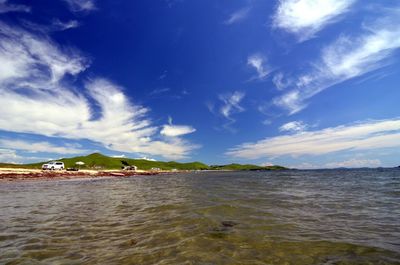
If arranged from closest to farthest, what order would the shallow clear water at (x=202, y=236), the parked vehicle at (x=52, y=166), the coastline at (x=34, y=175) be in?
the shallow clear water at (x=202, y=236), the coastline at (x=34, y=175), the parked vehicle at (x=52, y=166)

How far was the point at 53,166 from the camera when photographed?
11150 centimetres

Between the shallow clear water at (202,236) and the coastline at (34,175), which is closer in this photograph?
the shallow clear water at (202,236)

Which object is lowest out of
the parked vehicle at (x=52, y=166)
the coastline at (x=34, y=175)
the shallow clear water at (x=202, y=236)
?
the shallow clear water at (x=202, y=236)

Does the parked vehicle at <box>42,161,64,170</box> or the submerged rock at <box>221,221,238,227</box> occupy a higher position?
the parked vehicle at <box>42,161,64,170</box>

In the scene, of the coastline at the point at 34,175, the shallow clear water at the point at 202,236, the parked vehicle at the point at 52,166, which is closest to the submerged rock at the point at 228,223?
the shallow clear water at the point at 202,236

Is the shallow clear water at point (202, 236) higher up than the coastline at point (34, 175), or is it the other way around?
the coastline at point (34, 175)

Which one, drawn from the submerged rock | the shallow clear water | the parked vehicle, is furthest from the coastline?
the submerged rock

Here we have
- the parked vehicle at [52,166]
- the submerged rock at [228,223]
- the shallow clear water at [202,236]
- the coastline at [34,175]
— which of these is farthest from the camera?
the parked vehicle at [52,166]

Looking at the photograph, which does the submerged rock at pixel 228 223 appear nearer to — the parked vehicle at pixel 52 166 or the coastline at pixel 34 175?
the coastline at pixel 34 175

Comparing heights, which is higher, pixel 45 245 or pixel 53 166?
pixel 53 166

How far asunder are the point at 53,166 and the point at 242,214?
376 ft

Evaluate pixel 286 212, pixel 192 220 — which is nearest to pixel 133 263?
pixel 192 220

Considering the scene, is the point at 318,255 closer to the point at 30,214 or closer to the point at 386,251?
the point at 386,251

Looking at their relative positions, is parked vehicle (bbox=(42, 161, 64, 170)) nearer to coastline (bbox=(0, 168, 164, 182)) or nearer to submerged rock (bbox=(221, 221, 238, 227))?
coastline (bbox=(0, 168, 164, 182))
